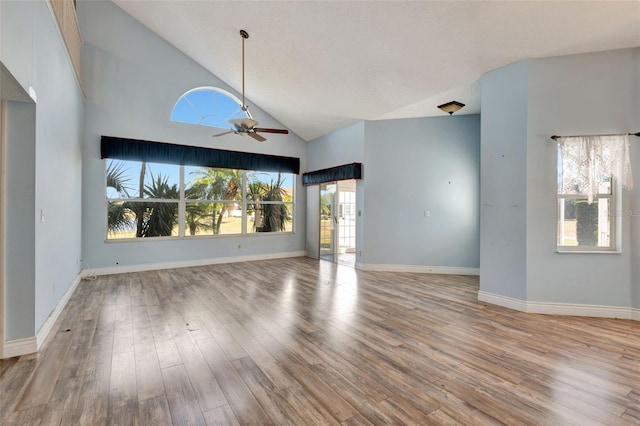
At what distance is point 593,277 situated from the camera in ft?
11.4

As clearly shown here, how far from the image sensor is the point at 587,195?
3543 millimetres

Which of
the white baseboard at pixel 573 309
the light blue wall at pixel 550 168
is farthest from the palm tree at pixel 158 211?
the white baseboard at pixel 573 309

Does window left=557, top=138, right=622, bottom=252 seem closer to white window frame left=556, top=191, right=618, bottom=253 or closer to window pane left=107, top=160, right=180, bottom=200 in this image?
white window frame left=556, top=191, right=618, bottom=253

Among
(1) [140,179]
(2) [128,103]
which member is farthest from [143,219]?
(2) [128,103]

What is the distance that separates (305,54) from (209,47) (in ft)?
6.80

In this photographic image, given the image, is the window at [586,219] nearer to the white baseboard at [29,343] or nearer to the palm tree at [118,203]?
the white baseboard at [29,343]

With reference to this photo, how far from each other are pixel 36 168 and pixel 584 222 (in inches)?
233

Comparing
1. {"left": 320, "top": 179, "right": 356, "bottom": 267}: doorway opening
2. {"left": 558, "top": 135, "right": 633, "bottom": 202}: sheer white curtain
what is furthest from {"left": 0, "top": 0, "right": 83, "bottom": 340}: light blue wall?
{"left": 558, "top": 135, "right": 633, "bottom": 202}: sheer white curtain

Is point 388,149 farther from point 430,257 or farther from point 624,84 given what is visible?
point 624,84

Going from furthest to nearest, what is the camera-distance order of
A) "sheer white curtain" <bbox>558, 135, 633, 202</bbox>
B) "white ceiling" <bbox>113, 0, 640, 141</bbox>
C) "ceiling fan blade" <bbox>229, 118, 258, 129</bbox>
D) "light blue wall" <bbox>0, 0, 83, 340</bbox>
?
"ceiling fan blade" <bbox>229, 118, 258, 129</bbox> → "sheer white curtain" <bbox>558, 135, 633, 202</bbox> → "white ceiling" <bbox>113, 0, 640, 141</bbox> → "light blue wall" <bbox>0, 0, 83, 340</bbox>

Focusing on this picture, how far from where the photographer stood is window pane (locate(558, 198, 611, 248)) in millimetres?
3570

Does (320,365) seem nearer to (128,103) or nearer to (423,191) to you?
(423,191)

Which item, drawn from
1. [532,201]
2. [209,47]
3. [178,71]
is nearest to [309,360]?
[532,201]

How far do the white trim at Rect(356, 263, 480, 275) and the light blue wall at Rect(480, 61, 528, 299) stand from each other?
1.63 m
